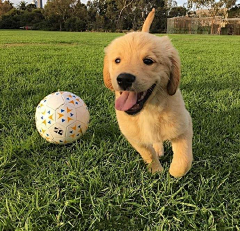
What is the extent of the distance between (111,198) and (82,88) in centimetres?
255

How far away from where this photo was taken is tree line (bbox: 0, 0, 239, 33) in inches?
1682

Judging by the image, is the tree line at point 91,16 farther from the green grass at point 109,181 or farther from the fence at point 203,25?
the green grass at point 109,181

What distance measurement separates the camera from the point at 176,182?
6.34 feet

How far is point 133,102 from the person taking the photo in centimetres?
185

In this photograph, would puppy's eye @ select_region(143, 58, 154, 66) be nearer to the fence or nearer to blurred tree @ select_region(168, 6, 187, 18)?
the fence

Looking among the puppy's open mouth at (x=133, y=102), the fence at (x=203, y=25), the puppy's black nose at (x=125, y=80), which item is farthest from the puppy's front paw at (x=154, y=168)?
the fence at (x=203, y=25)

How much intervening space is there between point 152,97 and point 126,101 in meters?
0.19

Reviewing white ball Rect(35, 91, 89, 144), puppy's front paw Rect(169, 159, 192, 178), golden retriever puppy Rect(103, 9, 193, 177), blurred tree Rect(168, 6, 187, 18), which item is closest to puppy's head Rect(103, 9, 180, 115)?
golden retriever puppy Rect(103, 9, 193, 177)

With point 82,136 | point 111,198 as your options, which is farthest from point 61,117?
point 111,198

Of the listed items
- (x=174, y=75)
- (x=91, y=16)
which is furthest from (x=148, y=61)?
(x=91, y=16)

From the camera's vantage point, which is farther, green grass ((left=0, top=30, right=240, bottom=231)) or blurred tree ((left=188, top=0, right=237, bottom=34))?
blurred tree ((left=188, top=0, right=237, bottom=34))

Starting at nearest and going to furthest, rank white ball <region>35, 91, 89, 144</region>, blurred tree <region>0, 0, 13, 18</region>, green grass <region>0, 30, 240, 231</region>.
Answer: green grass <region>0, 30, 240, 231</region>
white ball <region>35, 91, 89, 144</region>
blurred tree <region>0, 0, 13, 18</region>

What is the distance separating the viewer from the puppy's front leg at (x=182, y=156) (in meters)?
1.91

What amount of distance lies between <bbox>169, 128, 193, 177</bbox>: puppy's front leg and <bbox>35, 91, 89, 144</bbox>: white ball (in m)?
0.93
